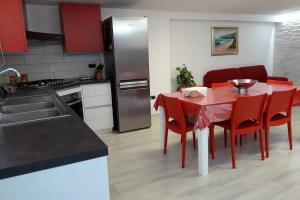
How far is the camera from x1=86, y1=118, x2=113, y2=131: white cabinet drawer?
376 cm

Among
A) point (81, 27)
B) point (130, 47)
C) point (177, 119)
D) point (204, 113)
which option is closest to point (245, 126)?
point (204, 113)

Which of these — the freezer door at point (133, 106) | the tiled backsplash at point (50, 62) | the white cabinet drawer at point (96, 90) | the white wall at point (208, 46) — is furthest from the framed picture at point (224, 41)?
the white cabinet drawer at point (96, 90)

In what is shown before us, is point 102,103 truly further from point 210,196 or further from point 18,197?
point 18,197

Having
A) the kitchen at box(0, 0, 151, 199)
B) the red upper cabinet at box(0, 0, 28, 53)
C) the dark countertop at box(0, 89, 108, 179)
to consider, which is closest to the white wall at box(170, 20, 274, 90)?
the kitchen at box(0, 0, 151, 199)

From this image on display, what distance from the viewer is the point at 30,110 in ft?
6.41

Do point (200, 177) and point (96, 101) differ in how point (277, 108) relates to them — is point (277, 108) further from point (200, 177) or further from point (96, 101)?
point (96, 101)

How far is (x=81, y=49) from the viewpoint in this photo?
377 centimetres

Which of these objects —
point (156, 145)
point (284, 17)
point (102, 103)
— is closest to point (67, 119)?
point (156, 145)

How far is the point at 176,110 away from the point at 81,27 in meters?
2.20

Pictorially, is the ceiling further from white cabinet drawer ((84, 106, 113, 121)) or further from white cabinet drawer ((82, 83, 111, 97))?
white cabinet drawer ((84, 106, 113, 121))

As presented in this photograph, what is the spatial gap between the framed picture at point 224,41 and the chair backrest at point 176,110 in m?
3.17

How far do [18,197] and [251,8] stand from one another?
5.23m

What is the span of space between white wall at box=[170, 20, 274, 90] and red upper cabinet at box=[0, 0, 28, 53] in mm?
2939

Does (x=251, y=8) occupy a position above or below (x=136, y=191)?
above
